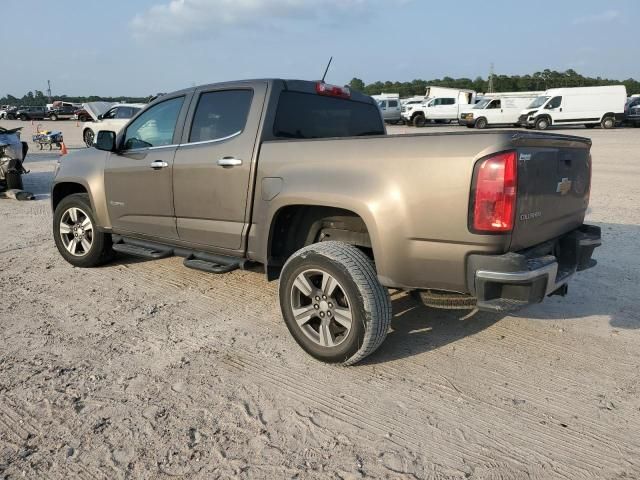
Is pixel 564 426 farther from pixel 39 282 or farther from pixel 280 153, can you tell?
pixel 39 282

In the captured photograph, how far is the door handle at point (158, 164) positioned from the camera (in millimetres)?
4477

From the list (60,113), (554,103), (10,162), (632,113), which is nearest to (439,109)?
(554,103)

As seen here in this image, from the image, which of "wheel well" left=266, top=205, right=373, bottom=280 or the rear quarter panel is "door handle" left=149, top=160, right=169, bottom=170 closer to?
"wheel well" left=266, top=205, right=373, bottom=280

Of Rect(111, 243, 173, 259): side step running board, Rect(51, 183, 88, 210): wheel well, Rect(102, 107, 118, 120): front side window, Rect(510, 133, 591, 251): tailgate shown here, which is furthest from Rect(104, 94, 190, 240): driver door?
Rect(102, 107, 118, 120): front side window

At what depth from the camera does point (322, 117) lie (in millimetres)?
4375

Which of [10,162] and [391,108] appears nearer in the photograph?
[10,162]

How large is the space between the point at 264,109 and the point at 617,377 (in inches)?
120

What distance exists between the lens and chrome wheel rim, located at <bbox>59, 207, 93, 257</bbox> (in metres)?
5.50

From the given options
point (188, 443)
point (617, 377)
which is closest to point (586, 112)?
point (617, 377)

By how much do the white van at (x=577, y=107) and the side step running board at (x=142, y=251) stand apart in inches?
1145

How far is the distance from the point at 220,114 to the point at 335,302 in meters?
1.90

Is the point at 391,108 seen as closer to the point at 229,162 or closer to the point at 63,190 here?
the point at 63,190

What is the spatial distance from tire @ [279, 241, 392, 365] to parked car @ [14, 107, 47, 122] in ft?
182

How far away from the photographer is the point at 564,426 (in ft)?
9.21
